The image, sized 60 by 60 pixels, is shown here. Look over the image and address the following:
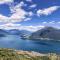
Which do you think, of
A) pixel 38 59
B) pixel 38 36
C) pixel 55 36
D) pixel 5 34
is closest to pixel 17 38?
pixel 5 34

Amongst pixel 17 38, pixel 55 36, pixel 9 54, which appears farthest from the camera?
pixel 55 36

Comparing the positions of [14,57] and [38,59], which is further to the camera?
[38,59]

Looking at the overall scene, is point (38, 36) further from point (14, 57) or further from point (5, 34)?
point (14, 57)

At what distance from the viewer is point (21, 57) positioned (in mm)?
17344

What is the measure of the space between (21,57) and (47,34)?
59.1 metres

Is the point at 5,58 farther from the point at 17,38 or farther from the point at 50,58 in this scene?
the point at 17,38

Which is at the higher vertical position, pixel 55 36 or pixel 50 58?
pixel 55 36

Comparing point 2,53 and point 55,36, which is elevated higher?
point 55,36

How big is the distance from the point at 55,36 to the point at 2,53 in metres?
43.0

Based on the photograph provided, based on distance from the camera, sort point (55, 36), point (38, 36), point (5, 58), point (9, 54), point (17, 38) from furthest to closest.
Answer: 1. point (38, 36)
2. point (55, 36)
3. point (17, 38)
4. point (9, 54)
5. point (5, 58)

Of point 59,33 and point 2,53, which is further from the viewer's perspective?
point 59,33

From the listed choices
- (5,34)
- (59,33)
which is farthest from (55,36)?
(5,34)

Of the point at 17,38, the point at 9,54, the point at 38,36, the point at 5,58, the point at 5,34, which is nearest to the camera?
the point at 5,58

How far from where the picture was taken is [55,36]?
196ft
